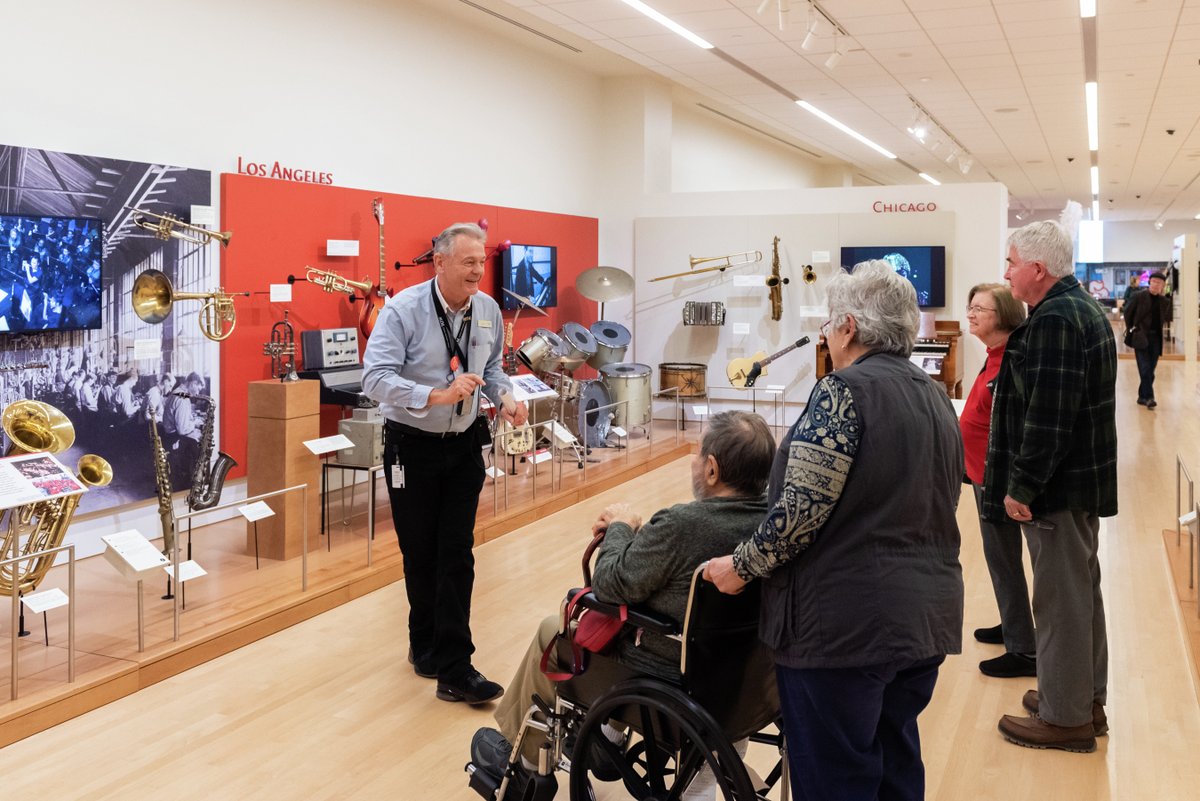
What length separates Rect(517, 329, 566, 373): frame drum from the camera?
28.8 feet

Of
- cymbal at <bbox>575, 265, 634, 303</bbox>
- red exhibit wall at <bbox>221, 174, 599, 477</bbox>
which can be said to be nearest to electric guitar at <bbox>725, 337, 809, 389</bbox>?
cymbal at <bbox>575, 265, 634, 303</bbox>

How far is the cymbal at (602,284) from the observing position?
1056cm

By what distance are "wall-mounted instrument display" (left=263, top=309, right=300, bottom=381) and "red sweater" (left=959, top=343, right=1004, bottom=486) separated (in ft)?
13.0

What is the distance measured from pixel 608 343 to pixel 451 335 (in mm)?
6404

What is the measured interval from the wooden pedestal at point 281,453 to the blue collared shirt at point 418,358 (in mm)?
1723

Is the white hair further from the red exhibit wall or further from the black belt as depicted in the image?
the red exhibit wall

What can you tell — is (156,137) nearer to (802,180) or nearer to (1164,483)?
(1164,483)

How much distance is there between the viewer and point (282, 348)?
6.79 meters

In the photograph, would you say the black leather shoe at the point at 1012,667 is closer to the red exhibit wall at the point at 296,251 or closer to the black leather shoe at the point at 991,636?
the black leather shoe at the point at 991,636

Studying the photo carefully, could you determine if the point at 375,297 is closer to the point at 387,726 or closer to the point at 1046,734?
the point at 387,726

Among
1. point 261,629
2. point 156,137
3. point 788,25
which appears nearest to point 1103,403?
point 261,629

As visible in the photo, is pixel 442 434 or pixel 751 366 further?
pixel 751 366

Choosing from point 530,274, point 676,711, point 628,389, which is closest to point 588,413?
point 628,389

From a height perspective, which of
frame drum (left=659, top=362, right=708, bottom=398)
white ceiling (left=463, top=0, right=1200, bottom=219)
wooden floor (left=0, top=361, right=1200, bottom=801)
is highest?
white ceiling (left=463, top=0, right=1200, bottom=219)
